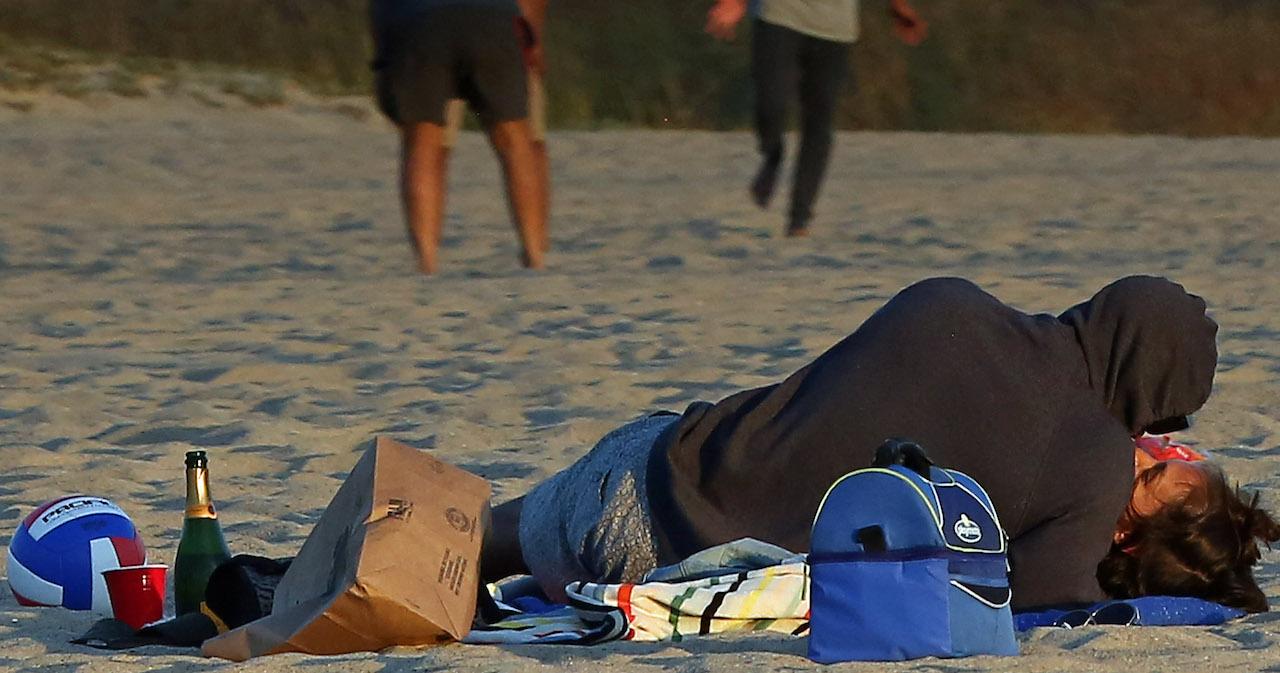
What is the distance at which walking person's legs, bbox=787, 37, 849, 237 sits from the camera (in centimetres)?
834

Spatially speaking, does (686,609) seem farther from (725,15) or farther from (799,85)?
(725,15)

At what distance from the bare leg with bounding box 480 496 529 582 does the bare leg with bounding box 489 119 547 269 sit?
13.1 ft

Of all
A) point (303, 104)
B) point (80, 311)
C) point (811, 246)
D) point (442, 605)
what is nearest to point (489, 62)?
point (80, 311)

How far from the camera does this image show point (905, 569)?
107 inches

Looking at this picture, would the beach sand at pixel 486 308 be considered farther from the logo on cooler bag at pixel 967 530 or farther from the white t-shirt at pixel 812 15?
the white t-shirt at pixel 812 15

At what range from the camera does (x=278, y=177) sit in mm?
12766

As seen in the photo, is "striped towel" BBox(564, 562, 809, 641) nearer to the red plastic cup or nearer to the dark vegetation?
the red plastic cup

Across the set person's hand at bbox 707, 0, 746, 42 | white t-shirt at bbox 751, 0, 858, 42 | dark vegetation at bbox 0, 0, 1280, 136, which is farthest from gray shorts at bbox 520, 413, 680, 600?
dark vegetation at bbox 0, 0, 1280, 136

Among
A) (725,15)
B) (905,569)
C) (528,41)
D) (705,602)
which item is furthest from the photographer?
(725,15)

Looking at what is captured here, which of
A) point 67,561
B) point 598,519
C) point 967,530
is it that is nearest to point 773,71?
point 67,561

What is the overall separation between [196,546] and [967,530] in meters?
1.45

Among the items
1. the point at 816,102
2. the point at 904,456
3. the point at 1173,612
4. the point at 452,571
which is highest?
the point at 816,102

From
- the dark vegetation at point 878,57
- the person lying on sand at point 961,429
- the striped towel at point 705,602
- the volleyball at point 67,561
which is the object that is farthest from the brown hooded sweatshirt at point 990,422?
the dark vegetation at point 878,57

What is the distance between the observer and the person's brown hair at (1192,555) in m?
3.26
